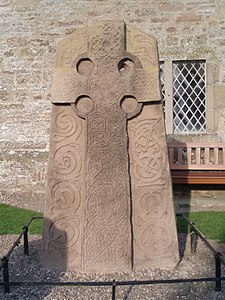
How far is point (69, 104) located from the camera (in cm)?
409

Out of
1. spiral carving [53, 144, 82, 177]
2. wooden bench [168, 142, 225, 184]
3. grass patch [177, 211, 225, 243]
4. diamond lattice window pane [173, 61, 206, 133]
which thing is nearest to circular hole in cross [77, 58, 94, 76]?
spiral carving [53, 144, 82, 177]

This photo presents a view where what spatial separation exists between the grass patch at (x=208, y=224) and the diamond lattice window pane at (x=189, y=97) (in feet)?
7.37

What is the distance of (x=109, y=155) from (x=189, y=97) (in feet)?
17.0

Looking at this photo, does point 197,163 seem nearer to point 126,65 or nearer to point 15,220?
point 15,220

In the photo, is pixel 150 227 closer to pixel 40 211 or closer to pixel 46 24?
pixel 40 211

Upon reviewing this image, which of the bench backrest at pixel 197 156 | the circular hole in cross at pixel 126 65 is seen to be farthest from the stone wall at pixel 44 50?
the circular hole in cross at pixel 126 65

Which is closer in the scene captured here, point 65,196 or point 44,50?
point 65,196

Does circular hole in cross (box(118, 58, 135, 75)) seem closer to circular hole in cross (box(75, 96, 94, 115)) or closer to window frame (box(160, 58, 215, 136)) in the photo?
circular hole in cross (box(75, 96, 94, 115))

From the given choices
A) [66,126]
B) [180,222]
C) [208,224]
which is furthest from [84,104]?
[208,224]

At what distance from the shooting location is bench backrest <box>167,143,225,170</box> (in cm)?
771

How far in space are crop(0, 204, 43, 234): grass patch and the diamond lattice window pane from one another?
3.58 metres

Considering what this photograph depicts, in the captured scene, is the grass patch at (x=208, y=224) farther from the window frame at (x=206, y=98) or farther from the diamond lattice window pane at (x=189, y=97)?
the diamond lattice window pane at (x=189, y=97)

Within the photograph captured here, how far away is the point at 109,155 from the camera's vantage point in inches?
158

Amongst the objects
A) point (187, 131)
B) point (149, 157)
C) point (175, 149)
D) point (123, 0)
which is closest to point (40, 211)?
point (175, 149)
